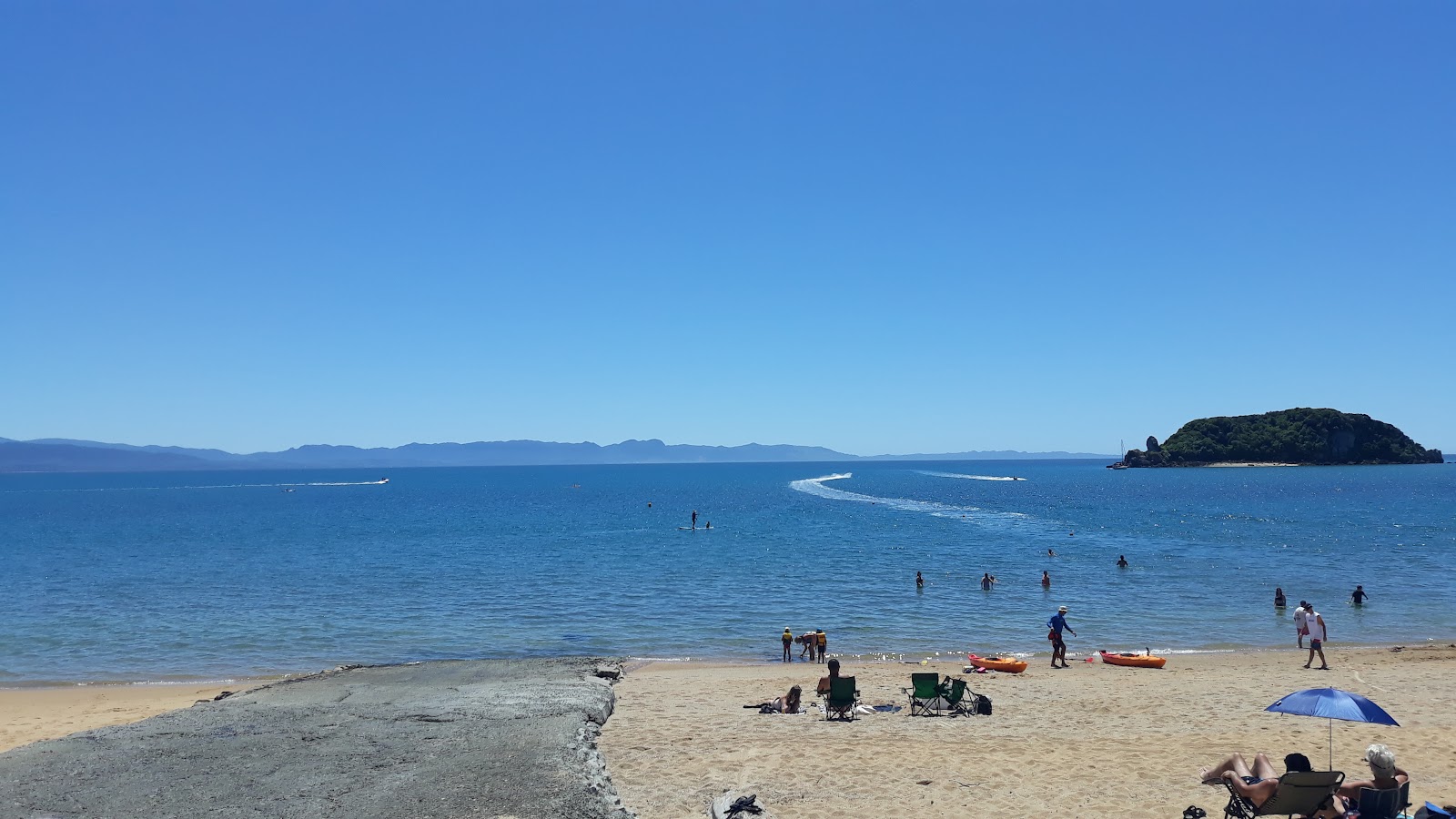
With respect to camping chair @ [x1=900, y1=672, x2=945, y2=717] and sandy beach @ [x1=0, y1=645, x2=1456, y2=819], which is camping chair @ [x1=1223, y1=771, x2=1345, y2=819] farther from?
camping chair @ [x1=900, y1=672, x2=945, y2=717]

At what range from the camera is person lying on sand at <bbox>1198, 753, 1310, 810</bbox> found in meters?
10.0

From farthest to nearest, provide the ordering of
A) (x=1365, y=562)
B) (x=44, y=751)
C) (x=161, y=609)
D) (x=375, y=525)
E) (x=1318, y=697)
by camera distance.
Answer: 1. (x=375, y=525)
2. (x=1365, y=562)
3. (x=161, y=609)
4. (x=44, y=751)
5. (x=1318, y=697)

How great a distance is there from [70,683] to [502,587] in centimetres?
1738

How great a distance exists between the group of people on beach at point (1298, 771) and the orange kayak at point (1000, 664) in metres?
11.1

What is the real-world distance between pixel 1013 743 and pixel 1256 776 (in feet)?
12.6

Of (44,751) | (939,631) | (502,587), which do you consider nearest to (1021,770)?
(44,751)

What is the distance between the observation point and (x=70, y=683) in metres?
24.0

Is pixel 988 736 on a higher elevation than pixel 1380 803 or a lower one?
lower

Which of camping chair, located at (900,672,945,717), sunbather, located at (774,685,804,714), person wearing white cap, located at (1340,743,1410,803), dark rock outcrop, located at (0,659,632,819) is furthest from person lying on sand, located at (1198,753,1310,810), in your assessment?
sunbather, located at (774,685,804,714)

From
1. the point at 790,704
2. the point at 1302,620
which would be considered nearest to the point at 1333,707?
the point at 790,704

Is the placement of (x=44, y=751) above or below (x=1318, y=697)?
below

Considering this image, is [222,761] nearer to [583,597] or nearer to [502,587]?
[583,597]

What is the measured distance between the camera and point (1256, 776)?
10.5m

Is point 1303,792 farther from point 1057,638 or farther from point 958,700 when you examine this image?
point 1057,638
